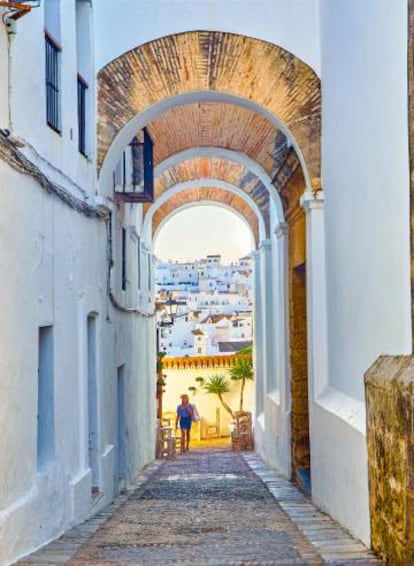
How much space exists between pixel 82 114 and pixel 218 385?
55.5ft

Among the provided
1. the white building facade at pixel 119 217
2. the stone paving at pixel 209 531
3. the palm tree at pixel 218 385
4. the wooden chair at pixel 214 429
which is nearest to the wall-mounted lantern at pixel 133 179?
the white building facade at pixel 119 217

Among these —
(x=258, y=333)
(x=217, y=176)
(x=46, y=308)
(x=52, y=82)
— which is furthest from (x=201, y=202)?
(x=46, y=308)

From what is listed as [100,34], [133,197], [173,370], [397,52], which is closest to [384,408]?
[397,52]

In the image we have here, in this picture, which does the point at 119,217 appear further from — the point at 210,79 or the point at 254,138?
the point at 210,79

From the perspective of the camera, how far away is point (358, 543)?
18.0 ft

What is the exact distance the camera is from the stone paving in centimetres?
496

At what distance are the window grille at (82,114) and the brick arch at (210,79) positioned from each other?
315 millimetres

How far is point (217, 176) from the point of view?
15391mm

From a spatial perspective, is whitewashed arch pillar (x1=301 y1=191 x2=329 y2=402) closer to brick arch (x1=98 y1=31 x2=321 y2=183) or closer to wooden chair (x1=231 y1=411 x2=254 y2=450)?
brick arch (x1=98 y1=31 x2=321 y2=183)

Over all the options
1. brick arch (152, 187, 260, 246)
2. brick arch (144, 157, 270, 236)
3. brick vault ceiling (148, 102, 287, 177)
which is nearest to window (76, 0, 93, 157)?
brick vault ceiling (148, 102, 287, 177)

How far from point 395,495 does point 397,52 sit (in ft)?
9.50

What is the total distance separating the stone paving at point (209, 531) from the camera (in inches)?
195

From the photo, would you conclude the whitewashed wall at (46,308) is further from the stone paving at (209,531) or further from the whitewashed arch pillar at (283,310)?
the whitewashed arch pillar at (283,310)

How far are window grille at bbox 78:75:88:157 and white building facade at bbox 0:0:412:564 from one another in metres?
0.02
